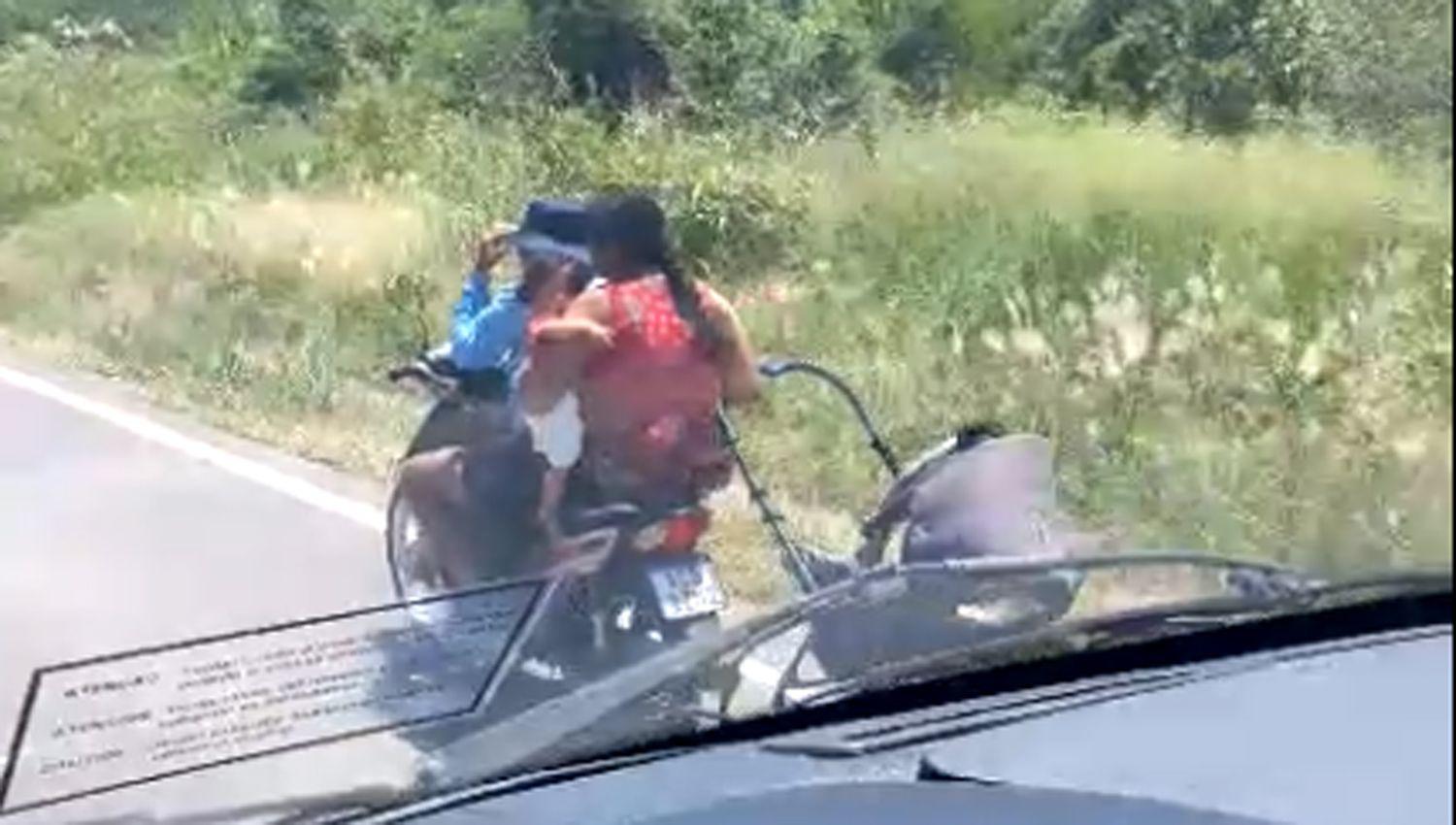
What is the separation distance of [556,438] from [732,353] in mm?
161

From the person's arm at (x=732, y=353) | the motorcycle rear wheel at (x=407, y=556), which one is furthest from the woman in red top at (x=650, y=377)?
the motorcycle rear wheel at (x=407, y=556)

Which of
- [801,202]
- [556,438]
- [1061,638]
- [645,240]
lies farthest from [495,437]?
[1061,638]

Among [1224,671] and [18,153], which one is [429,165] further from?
[1224,671]

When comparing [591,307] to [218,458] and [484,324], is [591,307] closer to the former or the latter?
[484,324]

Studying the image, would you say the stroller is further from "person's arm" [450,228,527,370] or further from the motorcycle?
"person's arm" [450,228,527,370]

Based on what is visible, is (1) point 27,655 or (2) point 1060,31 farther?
(2) point 1060,31

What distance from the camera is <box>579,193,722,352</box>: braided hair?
8.16ft

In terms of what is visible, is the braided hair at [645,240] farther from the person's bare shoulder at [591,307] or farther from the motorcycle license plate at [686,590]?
the motorcycle license plate at [686,590]

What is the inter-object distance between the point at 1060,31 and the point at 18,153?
865 millimetres

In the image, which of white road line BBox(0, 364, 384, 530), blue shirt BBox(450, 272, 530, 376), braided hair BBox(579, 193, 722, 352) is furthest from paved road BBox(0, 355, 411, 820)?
braided hair BBox(579, 193, 722, 352)

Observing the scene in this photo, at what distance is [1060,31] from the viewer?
8.21 ft

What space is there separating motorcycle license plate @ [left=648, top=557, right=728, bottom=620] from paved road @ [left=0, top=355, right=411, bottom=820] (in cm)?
22

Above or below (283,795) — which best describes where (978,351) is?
above

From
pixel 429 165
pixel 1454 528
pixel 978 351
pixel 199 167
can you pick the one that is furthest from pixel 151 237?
pixel 1454 528
